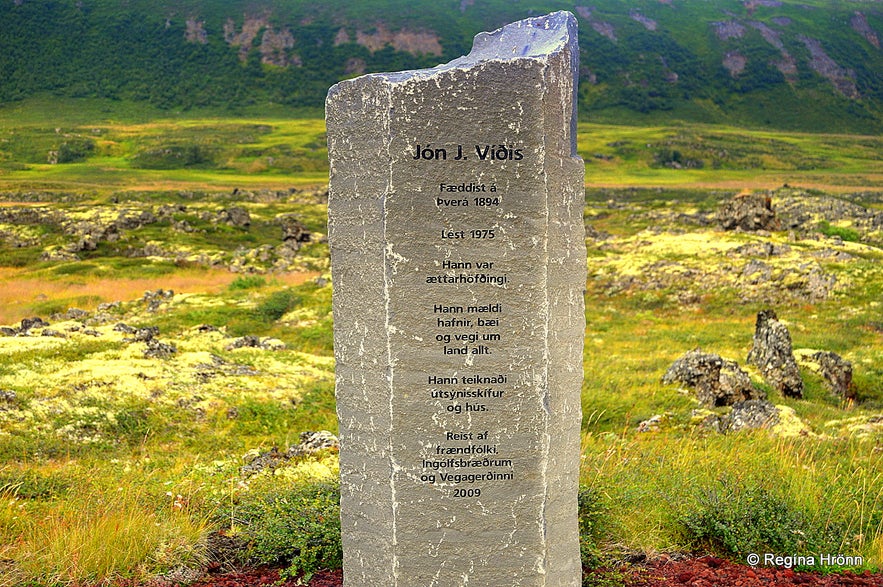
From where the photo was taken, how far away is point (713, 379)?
16.0m

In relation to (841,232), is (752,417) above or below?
above

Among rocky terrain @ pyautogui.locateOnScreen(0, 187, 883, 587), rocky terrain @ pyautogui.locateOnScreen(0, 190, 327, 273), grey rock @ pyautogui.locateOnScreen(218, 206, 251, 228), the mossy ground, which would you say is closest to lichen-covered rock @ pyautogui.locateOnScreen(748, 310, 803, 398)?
rocky terrain @ pyautogui.locateOnScreen(0, 187, 883, 587)

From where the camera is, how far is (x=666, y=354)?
887 inches

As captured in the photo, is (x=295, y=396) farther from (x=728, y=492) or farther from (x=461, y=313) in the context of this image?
(x=461, y=313)

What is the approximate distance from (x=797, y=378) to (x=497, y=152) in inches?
607

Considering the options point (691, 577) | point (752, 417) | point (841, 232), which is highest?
point (691, 577)

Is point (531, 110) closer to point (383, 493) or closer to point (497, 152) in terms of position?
point (497, 152)

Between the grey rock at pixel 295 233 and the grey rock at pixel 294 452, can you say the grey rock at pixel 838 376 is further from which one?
the grey rock at pixel 295 233

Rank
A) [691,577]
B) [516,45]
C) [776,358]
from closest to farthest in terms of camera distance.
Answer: [516,45]
[691,577]
[776,358]

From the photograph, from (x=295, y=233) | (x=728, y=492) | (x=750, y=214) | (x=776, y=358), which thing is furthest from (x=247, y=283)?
(x=728, y=492)

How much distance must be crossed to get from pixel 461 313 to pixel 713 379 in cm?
1262

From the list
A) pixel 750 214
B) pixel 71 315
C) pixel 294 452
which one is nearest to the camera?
pixel 294 452

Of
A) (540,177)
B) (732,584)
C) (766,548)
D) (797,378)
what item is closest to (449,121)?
(540,177)

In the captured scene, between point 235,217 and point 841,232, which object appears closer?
point 841,232
